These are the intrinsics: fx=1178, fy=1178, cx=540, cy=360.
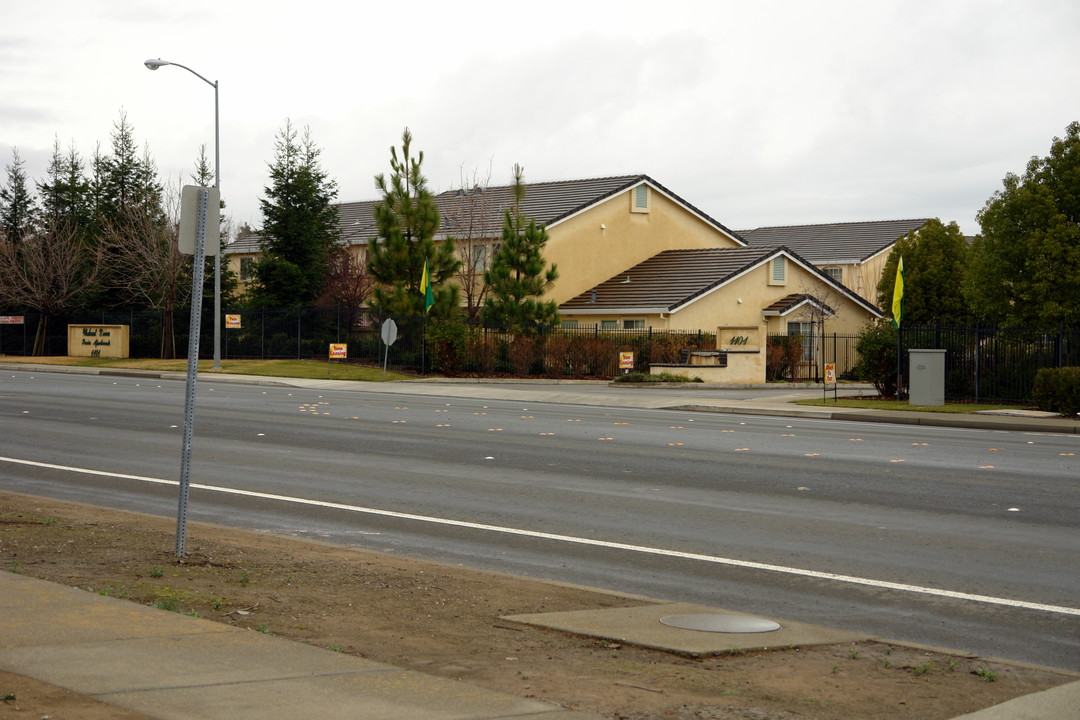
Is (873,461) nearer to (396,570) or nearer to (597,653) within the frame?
(396,570)

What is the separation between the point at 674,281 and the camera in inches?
2051

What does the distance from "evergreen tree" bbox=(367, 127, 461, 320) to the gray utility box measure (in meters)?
20.7

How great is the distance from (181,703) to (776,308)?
4823 centimetres

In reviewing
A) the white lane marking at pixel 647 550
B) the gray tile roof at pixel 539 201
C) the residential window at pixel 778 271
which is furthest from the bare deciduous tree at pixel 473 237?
the white lane marking at pixel 647 550

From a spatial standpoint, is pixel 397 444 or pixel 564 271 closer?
pixel 397 444

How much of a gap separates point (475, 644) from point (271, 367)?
131 ft

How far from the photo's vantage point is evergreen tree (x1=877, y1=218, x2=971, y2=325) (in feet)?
168

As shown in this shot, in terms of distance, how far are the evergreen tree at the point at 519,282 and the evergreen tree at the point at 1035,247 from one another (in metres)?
15.7

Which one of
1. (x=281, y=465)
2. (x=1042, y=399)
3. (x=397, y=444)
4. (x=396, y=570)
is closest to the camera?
(x=396, y=570)

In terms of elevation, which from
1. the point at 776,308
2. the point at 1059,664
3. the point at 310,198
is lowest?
the point at 1059,664

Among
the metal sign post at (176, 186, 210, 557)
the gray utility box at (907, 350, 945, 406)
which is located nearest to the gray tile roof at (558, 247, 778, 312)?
the gray utility box at (907, 350, 945, 406)

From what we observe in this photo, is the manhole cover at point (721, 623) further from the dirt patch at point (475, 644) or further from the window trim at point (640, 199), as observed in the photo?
the window trim at point (640, 199)

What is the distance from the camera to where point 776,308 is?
51.8 metres

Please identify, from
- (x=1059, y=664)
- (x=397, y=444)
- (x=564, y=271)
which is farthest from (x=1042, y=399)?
(x=564, y=271)
